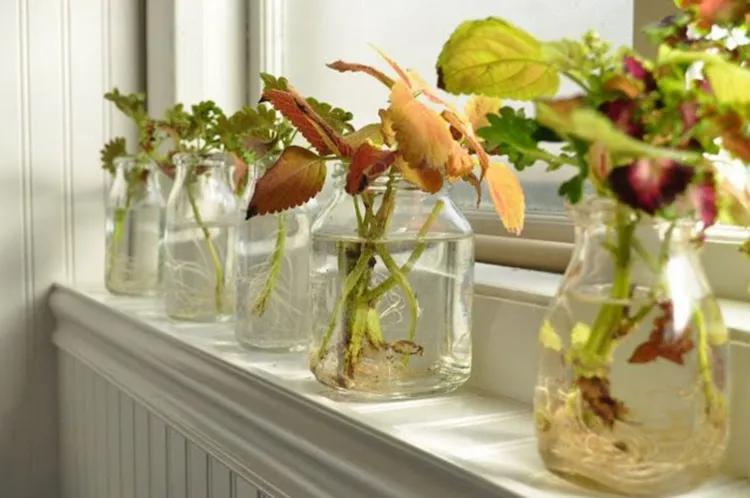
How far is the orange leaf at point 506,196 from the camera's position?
2.04 ft

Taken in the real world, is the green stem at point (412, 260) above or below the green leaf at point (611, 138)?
below

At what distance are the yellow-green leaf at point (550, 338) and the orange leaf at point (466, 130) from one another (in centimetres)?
14

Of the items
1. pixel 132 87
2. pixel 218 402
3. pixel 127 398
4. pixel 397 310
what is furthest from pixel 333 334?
pixel 132 87

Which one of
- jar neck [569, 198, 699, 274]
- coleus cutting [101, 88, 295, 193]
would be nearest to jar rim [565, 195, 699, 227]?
jar neck [569, 198, 699, 274]

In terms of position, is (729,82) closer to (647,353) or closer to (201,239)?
(647,353)

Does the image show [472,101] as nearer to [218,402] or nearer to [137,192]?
[218,402]

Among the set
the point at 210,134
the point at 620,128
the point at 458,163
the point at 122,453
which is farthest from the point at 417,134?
the point at 122,453

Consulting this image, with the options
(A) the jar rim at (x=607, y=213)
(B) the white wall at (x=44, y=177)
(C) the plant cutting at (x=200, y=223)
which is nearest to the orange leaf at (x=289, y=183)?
(A) the jar rim at (x=607, y=213)

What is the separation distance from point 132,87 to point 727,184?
1.06 m

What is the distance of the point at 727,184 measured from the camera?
0.44 metres

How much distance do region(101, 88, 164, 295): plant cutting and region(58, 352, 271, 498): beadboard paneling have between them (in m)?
0.12

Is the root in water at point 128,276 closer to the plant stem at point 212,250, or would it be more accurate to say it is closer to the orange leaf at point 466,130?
the plant stem at point 212,250

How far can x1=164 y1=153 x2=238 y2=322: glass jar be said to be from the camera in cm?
101

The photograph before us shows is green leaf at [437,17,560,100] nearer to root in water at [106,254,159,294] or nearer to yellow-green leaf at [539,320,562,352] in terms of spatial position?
yellow-green leaf at [539,320,562,352]
